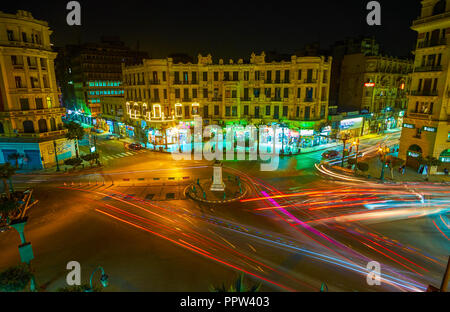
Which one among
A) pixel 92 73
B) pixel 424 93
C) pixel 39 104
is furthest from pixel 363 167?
pixel 92 73

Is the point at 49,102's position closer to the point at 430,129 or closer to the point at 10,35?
the point at 10,35

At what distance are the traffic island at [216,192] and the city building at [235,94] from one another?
980 inches

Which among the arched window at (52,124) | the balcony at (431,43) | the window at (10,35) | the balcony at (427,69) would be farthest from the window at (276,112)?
the window at (10,35)

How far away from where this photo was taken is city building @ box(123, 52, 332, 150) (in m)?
52.6

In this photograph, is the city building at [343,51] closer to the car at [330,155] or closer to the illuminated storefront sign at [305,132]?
the illuminated storefront sign at [305,132]

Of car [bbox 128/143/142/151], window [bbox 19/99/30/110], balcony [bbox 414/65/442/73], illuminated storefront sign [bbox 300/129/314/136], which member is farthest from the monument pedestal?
balcony [bbox 414/65/442/73]

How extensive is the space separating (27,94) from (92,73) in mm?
49755

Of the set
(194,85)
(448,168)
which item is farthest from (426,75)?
(194,85)

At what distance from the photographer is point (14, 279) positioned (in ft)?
41.8

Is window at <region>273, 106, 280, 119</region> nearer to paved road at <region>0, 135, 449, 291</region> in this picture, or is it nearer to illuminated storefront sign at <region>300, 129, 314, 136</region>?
illuminated storefront sign at <region>300, 129, 314, 136</region>

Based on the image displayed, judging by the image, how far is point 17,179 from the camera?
36094mm

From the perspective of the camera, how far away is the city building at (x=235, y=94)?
52.6m

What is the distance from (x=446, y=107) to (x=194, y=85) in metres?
43.6
